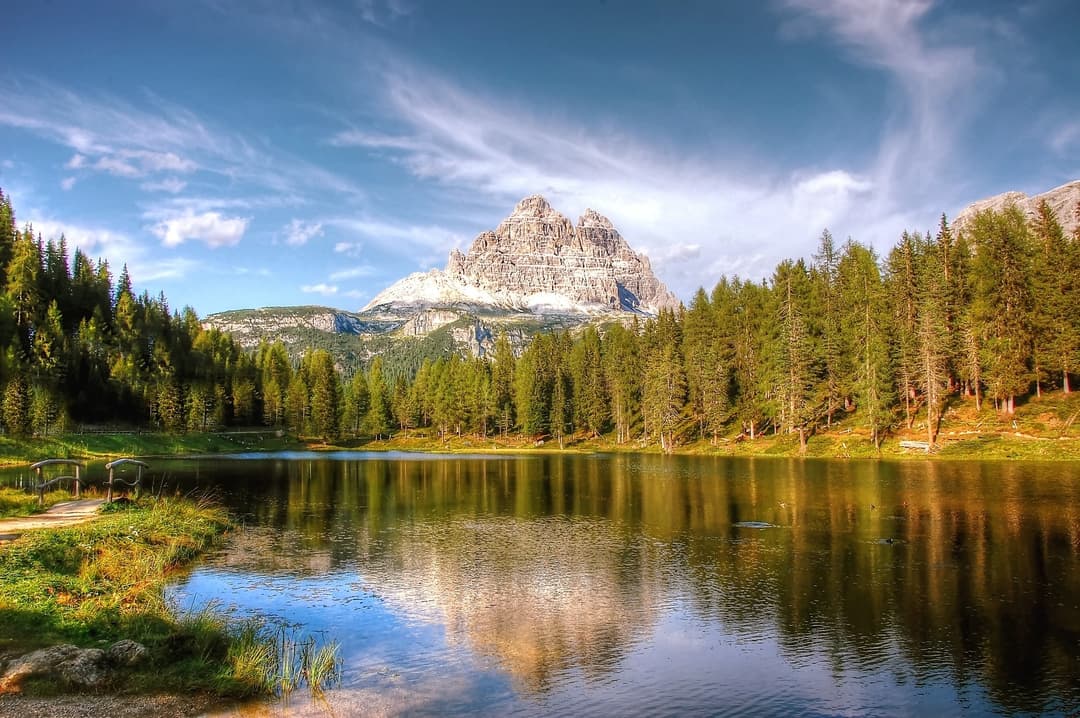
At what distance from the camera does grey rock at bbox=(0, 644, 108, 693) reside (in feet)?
50.6

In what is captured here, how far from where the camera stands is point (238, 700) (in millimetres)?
16031

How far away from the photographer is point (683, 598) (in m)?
25.9

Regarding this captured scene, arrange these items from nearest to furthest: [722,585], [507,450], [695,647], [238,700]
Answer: [238,700] < [695,647] < [722,585] < [507,450]

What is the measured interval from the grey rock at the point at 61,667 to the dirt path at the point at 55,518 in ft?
57.8

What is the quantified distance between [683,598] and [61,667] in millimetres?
19971

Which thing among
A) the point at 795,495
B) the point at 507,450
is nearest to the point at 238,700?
the point at 795,495

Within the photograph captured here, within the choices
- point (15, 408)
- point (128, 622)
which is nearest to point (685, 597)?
point (128, 622)

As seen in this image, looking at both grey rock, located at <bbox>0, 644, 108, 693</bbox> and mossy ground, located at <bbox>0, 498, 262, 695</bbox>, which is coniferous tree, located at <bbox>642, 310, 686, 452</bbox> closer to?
mossy ground, located at <bbox>0, 498, 262, 695</bbox>

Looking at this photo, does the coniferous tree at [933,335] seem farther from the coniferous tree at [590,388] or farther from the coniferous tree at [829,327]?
the coniferous tree at [590,388]

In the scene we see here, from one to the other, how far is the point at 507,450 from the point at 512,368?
2960cm

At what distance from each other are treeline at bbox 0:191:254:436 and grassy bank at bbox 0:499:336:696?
82646 mm

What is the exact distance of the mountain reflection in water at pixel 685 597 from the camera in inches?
680

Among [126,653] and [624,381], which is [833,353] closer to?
[624,381]

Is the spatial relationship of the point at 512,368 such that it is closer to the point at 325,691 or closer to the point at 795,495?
the point at 795,495
